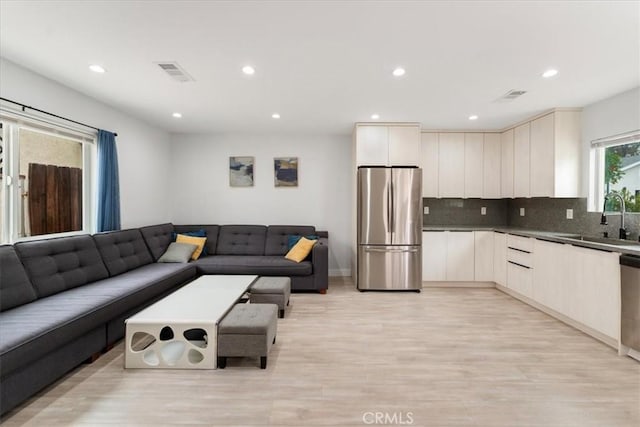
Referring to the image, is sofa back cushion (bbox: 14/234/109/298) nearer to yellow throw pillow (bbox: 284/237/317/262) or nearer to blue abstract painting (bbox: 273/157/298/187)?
yellow throw pillow (bbox: 284/237/317/262)

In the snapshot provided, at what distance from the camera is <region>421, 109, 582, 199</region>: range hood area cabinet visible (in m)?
4.09

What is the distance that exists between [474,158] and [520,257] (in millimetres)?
1754

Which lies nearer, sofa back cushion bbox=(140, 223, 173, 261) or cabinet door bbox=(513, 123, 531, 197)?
sofa back cushion bbox=(140, 223, 173, 261)

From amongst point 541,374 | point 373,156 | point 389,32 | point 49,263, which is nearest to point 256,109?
point 373,156

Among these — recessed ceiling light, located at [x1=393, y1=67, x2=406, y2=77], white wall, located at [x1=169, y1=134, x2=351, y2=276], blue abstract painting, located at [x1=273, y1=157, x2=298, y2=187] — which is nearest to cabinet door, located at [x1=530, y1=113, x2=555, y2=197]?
recessed ceiling light, located at [x1=393, y1=67, x2=406, y2=77]

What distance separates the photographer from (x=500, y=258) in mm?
4441

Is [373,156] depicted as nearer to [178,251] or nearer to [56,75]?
[178,251]

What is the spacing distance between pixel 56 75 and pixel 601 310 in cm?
562

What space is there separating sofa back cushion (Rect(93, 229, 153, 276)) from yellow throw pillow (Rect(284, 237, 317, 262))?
6.27 feet

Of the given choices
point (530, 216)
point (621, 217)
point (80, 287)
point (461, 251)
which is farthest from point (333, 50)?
point (530, 216)

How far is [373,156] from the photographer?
4.61 meters

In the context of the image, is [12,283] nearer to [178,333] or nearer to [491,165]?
[178,333]

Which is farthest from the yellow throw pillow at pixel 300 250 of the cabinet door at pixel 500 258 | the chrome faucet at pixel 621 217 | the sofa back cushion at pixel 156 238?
the chrome faucet at pixel 621 217

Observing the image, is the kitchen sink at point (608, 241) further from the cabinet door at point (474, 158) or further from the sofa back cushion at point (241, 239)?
the sofa back cushion at point (241, 239)
